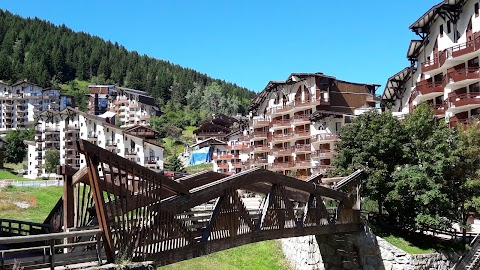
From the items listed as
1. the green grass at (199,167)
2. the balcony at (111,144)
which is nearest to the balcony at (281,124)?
the green grass at (199,167)

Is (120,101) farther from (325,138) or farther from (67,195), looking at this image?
(67,195)

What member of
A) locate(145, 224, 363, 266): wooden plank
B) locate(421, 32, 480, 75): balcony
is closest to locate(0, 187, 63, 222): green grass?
locate(145, 224, 363, 266): wooden plank

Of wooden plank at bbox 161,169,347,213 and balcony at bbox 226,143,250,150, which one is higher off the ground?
balcony at bbox 226,143,250,150

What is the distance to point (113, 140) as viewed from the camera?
279 feet

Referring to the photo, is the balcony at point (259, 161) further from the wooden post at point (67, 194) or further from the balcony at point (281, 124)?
the wooden post at point (67, 194)

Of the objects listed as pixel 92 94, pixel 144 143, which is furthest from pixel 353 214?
pixel 92 94

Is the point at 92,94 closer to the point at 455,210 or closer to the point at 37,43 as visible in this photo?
the point at 37,43

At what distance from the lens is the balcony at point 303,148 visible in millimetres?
56531

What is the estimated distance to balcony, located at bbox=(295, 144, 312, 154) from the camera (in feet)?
185

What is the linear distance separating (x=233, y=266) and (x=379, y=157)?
1107 cm

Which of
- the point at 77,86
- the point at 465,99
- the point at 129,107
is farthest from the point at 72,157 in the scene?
the point at 77,86

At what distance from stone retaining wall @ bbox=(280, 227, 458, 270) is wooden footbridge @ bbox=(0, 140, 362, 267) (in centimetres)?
223

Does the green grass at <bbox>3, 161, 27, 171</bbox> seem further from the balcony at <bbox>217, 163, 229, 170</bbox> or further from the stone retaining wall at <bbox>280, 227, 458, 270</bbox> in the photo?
the stone retaining wall at <bbox>280, 227, 458, 270</bbox>

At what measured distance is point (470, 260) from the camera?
25.5 meters
